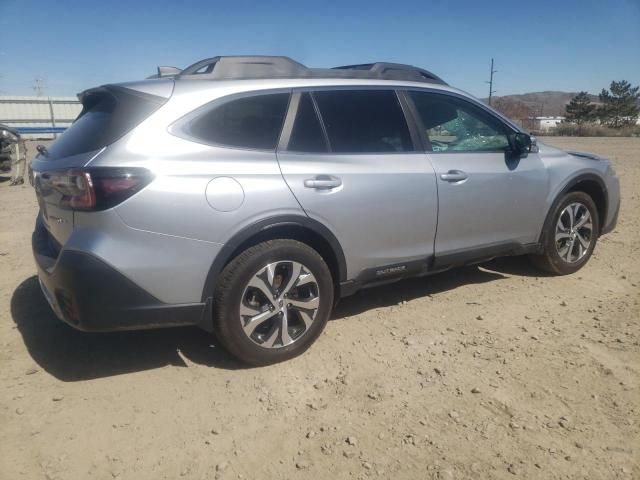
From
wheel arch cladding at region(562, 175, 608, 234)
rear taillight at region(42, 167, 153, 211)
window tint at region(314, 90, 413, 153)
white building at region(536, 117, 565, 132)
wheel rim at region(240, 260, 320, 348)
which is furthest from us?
white building at region(536, 117, 565, 132)

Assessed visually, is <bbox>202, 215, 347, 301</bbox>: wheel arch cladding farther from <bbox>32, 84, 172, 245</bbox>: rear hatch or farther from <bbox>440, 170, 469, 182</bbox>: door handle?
<bbox>440, 170, 469, 182</bbox>: door handle

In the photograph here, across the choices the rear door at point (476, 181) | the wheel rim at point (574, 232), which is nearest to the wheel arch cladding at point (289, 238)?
the rear door at point (476, 181)

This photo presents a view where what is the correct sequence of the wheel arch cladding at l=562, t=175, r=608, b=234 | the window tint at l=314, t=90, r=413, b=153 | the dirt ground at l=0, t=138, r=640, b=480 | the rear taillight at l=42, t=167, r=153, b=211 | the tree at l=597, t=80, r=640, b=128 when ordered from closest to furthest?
1. the dirt ground at l=0, t=138, r=640, b=480
2. the rear taillight at l=42, t=167, r=153, b=211
3. the window tint at l=314, t=90, r=413, b=153
4. the wheel arch cladding at l=562, t=175, r=608, b=234
5. the tree at l=597, t=80, r=640, b=128

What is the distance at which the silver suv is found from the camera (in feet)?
8.56

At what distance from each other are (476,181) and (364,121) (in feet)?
3.34

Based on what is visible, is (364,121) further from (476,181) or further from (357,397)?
(357,397)

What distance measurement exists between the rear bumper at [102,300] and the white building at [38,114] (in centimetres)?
2720

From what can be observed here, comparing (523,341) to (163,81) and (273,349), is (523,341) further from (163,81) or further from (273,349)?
(163,81)

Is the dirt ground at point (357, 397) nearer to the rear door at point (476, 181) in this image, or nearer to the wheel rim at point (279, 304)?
the wheel rim at point (279, 304)

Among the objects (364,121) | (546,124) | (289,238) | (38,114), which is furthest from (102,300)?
(546,124)

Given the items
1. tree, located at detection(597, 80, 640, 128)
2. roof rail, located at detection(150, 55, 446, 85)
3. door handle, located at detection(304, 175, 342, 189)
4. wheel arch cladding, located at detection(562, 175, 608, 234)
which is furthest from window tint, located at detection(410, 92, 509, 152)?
tree, located at detection(597, 80, 640, 128)

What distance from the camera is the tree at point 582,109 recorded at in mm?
63719

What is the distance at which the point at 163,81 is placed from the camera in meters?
2.95

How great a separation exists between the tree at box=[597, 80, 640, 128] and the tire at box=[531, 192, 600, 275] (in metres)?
67.0
